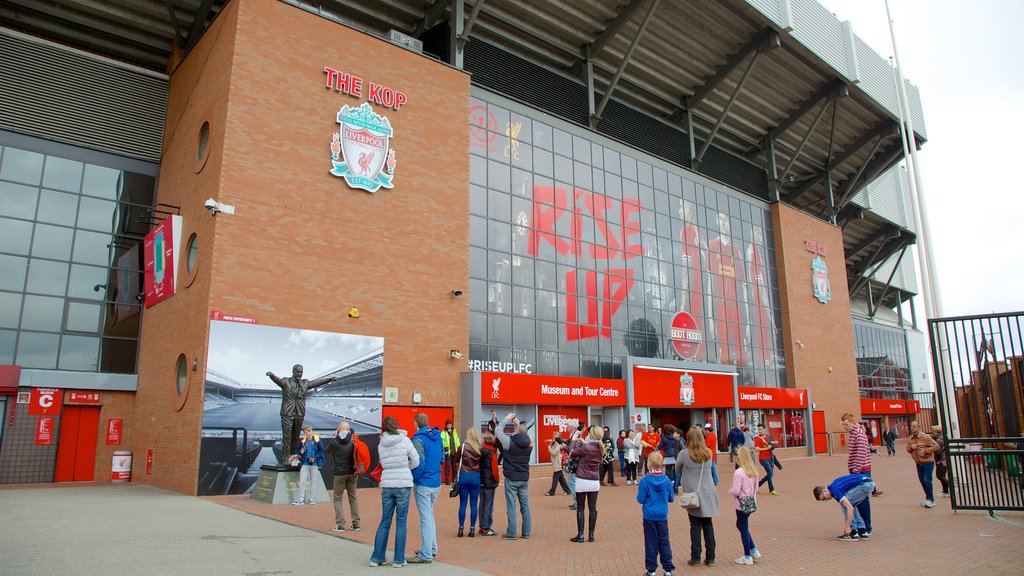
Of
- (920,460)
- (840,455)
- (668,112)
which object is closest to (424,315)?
(920,460)

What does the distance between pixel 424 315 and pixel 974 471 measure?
12954 millimetres

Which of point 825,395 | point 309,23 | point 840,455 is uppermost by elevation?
point 309,23

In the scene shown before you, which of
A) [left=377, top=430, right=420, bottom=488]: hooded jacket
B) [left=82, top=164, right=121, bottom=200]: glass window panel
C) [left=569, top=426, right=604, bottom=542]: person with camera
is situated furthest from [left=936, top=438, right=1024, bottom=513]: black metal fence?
[left=82, top=164, right=121, bottom=200]: glass window panel

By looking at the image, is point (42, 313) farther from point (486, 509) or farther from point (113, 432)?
point (486, 509)

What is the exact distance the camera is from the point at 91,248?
1947cm

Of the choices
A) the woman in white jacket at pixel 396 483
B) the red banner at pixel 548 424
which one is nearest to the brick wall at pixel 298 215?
the red banner at pixel 548 424

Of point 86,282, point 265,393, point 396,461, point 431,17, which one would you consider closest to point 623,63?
point 431,17

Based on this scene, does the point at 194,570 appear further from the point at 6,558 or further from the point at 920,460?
A: the point at 920,460

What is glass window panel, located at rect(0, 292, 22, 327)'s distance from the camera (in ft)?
58.1

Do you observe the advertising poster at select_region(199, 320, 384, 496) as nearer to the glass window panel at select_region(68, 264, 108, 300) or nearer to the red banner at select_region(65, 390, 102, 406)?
the red banner at select_region(65, 390, 102, 406)

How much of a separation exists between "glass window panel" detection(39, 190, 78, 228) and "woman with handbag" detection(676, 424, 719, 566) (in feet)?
62.9

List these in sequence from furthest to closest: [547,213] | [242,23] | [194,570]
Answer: [547,213] → [242,23] → [194,570]

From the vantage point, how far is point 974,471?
37.3 ft

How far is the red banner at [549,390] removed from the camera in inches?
771
